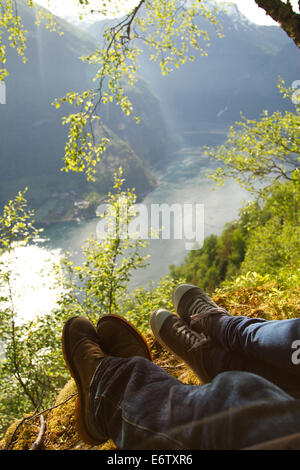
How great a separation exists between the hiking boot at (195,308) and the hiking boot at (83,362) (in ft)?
2.96

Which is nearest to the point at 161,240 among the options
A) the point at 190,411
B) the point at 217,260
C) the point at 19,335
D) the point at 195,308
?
the point at 217,260

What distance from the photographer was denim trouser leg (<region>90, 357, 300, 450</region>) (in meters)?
1.12

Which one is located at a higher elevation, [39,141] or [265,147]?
[39,141]

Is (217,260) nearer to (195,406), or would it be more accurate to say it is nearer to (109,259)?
(109,259)

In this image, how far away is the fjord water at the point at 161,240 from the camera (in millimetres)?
66700

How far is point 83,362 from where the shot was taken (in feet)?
7.52

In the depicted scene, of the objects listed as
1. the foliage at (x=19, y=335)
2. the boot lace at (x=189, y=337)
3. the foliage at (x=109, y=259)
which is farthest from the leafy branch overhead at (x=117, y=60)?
the foliage at (x=19, y=335)

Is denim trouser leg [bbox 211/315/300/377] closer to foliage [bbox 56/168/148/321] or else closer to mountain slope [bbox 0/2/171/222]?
foliage [bbox 56/168/148/321]

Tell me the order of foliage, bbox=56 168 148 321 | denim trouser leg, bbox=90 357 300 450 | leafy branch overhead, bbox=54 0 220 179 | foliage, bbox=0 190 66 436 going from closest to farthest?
denim trouser leg, bbox=90 357 300 450 → leafy branch overhead, bbox=54 0 220 179 → foliage, bbox=0 190 66 436 → foliage, bbox=56 168 148 321

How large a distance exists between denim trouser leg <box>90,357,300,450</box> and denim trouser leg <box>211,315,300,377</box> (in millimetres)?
538

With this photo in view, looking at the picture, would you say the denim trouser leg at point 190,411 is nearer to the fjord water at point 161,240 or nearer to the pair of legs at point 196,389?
the pair of legs at point 196,389

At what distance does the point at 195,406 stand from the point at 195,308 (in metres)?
1.76

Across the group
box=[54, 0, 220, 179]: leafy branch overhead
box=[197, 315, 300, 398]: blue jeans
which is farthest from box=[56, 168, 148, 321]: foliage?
box=[197, 315, 300, 398]: blue jeans
